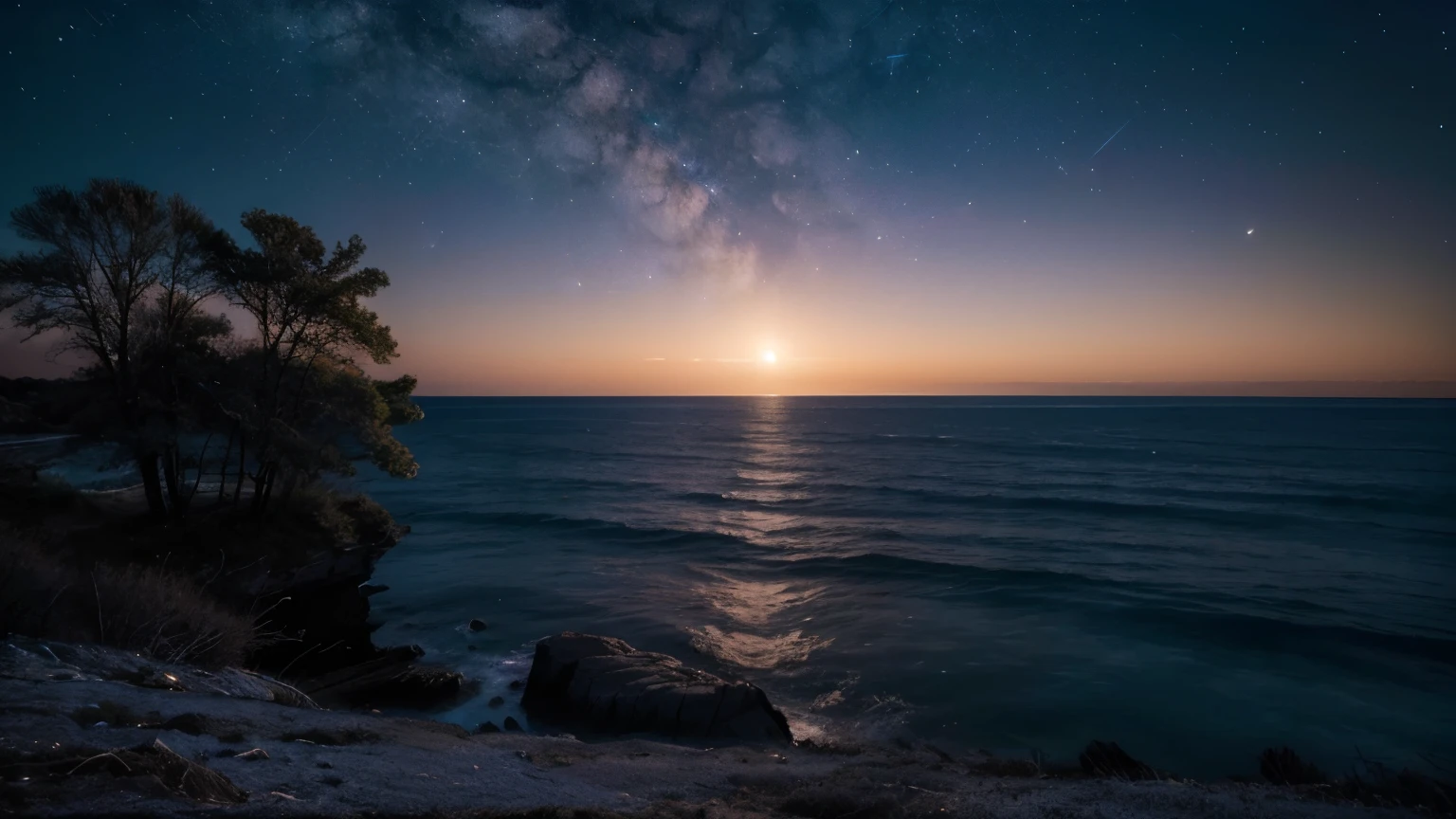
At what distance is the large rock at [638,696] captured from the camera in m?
11.6

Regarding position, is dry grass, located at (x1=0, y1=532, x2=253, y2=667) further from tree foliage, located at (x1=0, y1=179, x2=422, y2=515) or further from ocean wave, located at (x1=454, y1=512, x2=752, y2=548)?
ocean wave, located at (x1=454, y1=512, x2=752, y2=548)

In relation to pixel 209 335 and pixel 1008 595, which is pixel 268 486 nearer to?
pixel 209 335

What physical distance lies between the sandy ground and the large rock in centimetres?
263

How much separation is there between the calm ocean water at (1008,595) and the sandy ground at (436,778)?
536 cm

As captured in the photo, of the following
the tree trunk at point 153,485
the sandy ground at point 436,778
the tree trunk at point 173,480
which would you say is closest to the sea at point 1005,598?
the sandy ground at point 436,778

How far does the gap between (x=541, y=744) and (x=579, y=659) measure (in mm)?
4031

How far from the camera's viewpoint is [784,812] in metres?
6.45

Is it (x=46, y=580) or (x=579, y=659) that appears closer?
(x=46, y=580)

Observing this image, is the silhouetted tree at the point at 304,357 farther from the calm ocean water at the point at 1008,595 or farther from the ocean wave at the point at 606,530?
the ocean wave at the point at 606,530

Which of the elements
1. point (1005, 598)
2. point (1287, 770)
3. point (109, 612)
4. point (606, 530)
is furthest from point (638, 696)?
point (606, 530)

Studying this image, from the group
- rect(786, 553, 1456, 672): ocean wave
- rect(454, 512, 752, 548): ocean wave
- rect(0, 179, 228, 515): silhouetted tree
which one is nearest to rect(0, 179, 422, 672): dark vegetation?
rect(0, 179, 228, 515): silhouetted tree

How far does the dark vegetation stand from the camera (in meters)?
15.8

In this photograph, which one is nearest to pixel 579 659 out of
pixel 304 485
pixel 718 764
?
pixel 718 764

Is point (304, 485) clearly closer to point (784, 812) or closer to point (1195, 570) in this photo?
point (784, 812)
